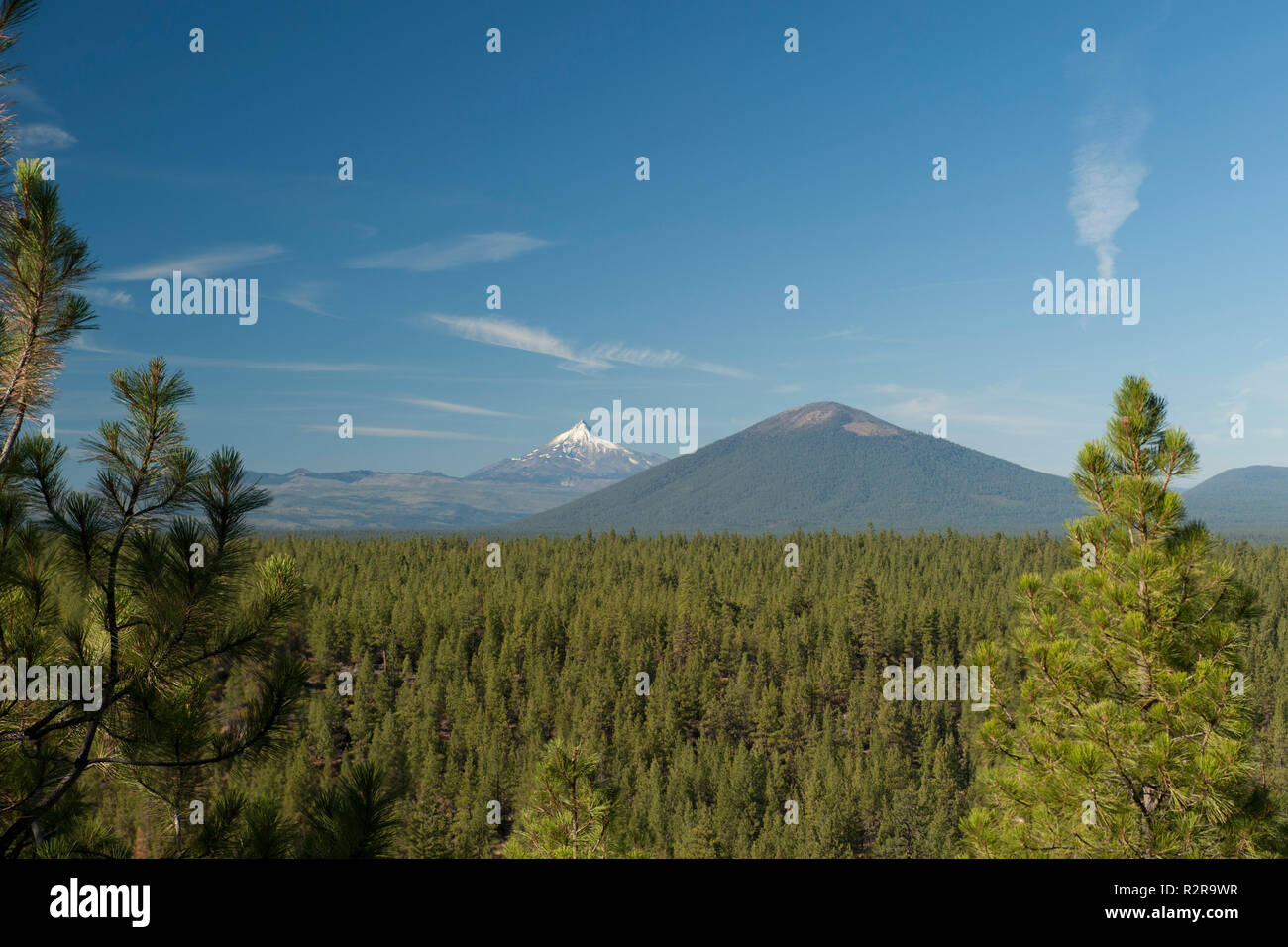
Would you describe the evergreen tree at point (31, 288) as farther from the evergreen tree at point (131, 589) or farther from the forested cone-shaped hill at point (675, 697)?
the forested cone-shaped hill at point (675, 697)

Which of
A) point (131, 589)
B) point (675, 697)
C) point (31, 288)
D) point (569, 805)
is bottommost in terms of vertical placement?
point (675, 697)

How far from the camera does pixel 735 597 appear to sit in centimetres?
11169

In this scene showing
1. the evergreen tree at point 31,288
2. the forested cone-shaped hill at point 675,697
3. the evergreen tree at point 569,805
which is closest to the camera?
the evergreen tree at point 31,288

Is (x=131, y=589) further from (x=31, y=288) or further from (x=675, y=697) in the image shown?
(x=675, y=697)

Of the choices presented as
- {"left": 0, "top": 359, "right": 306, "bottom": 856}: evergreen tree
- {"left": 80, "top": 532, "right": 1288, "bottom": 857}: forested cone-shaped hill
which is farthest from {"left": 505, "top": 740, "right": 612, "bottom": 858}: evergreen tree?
{"left": 80, "top": 532, "right": 1288, "bottom": 857}: forested cone-shaped hill

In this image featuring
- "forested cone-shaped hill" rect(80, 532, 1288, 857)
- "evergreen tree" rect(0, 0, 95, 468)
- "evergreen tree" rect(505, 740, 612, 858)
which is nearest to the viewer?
"evergreen tree" rect(0, 0, 95, 468)

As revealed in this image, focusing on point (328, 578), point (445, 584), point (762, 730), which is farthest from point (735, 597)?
point (328, 578)

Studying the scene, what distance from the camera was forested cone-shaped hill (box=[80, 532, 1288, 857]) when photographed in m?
62.5

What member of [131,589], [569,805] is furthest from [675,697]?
[131,589]

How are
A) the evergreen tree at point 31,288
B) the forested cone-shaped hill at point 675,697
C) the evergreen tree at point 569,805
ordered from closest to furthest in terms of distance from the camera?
the evergreen tree at point 31,288
the evergreen tree at point 569,805
the forested cone-shaped hill at point 675,697

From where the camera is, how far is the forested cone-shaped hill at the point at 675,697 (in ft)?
205

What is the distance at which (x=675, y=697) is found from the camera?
3137 inches

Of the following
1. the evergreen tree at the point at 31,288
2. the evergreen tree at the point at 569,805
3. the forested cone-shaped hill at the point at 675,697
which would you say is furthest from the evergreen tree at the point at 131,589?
the forested cone-shaped hill at the point at 675,697

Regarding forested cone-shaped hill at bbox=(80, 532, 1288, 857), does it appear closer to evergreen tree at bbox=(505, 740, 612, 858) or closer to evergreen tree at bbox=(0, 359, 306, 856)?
evergreen tree at bbox=(505, 740, 612, 858)
